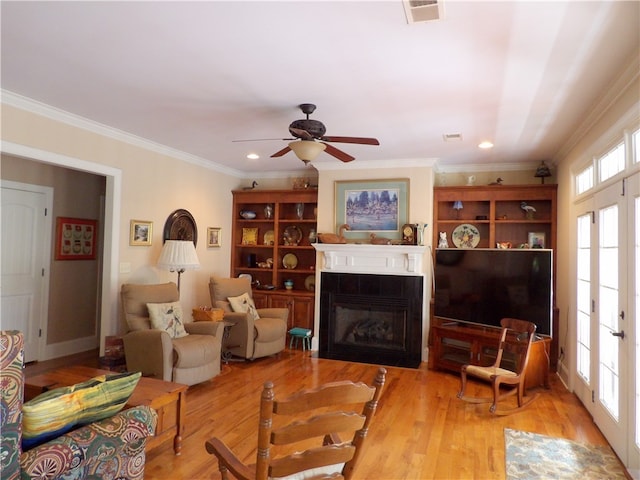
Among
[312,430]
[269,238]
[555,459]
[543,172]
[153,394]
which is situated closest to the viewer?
[312,430]

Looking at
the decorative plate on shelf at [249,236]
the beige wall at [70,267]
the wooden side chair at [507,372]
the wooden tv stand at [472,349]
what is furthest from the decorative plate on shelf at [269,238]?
the wooden side chair at [507,372]

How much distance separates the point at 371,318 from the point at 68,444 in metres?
4.34

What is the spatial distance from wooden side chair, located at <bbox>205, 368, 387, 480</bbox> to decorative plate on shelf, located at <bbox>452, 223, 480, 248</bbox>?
14.8ft

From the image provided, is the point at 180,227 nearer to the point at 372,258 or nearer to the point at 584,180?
the point at 372,258

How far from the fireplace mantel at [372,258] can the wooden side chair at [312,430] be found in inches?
149

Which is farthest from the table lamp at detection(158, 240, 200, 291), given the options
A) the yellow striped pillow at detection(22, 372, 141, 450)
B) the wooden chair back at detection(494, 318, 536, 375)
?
the wooden chair back at detection(494, 318, 536, 375)

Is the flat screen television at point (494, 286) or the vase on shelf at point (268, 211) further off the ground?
the vase on shelf at point (268, 211)

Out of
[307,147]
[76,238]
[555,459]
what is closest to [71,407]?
[307,147]

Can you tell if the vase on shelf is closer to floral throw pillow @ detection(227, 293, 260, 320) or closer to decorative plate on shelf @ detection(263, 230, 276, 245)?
decorative plate on shelf @ detection(263, 230, 276, 245)

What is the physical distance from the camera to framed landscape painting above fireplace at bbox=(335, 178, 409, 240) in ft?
18.2

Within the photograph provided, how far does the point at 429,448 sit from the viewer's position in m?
2.97

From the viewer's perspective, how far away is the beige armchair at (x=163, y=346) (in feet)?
12.6

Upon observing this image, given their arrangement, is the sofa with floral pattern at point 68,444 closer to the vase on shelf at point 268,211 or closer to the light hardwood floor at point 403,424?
the light hardwood floor at point 403,424

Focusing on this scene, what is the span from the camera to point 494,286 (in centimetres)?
460
